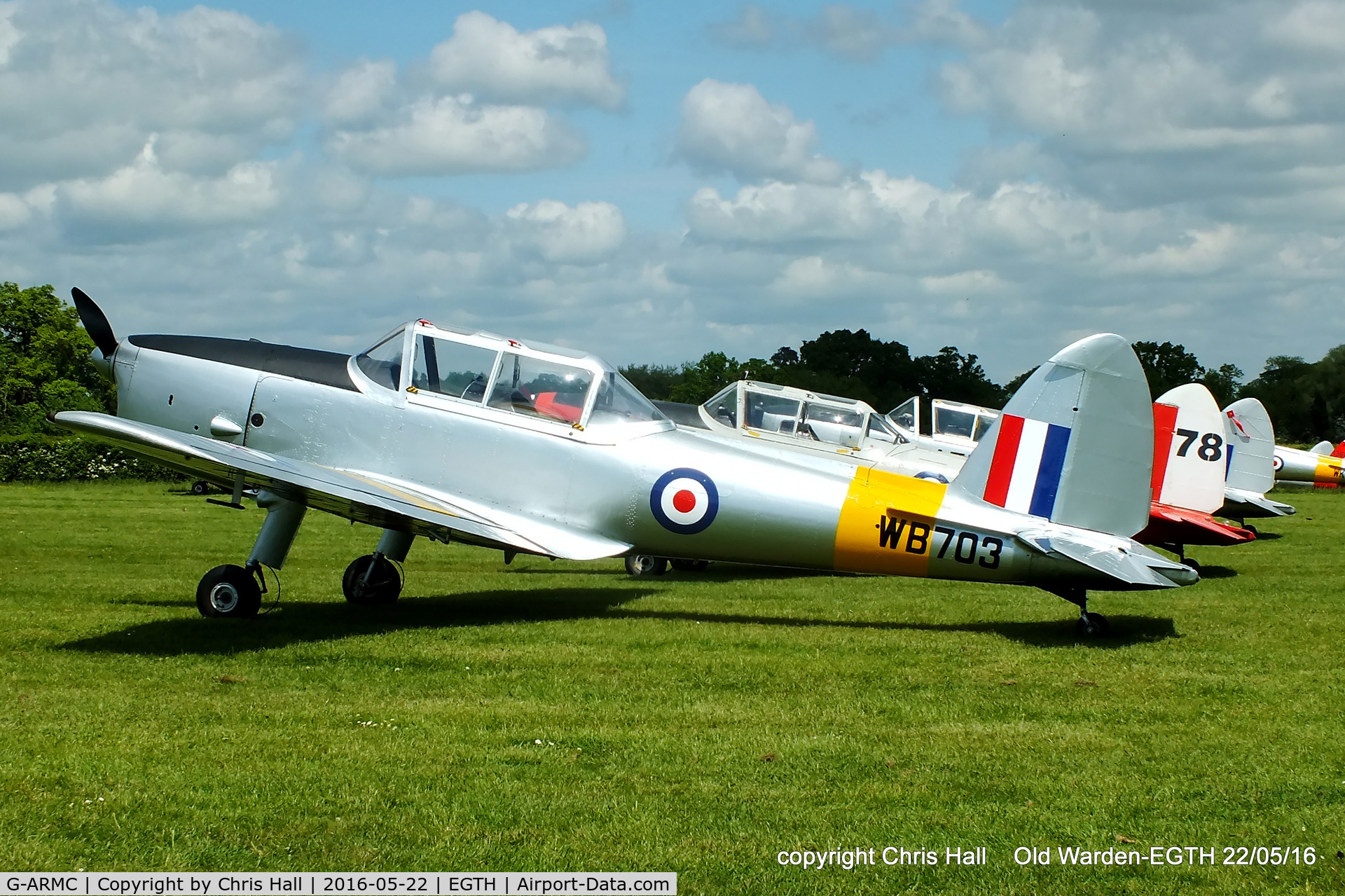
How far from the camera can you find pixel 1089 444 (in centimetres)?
811

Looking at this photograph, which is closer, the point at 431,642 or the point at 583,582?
the point at 431,642

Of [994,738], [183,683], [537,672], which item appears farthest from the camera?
[537,672]

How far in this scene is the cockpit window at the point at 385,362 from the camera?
9109 millimetres

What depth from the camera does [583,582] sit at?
1227cm

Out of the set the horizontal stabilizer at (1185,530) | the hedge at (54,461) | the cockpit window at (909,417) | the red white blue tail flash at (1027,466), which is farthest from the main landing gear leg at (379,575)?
the hedge at (54,461)

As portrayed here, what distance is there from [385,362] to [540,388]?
4.34 feet

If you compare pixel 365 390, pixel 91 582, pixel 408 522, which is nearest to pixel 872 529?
pixel 408 522

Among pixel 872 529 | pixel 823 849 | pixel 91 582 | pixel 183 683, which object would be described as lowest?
pixel 91 582

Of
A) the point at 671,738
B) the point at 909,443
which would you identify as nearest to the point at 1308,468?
the point at 909,443

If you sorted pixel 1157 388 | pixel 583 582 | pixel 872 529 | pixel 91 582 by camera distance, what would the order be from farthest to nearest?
pixel 1157 388 → pixel 583 582 → pixel 91 582 → pixel 872 529

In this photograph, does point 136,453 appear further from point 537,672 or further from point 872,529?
point 872,529

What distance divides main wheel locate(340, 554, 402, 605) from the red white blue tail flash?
5.11m

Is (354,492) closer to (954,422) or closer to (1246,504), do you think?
(954,422)

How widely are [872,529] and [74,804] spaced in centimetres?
568
